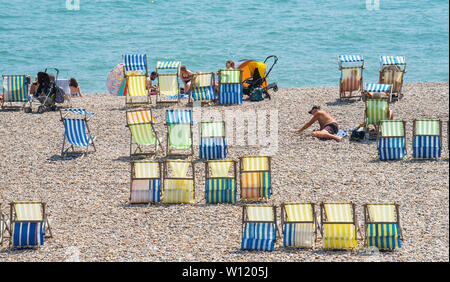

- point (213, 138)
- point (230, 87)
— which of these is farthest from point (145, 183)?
point (230, 87)

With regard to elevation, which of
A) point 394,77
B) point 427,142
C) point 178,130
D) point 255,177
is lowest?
point 255,177

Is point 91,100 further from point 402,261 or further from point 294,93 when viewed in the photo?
point 402,261

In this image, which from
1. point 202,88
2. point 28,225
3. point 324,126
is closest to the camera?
point 28,225

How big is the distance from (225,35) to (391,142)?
2672 centimetres

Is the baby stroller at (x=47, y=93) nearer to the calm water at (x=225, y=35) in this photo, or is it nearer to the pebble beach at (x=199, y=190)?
the pebble beach at (x=199, y=190)

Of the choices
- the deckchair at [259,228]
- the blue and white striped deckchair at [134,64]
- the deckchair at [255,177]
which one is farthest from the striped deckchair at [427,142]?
the blue and white striped deckchair at [134,64]

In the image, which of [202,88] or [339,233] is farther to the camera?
[202,88]

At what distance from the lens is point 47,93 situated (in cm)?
1716

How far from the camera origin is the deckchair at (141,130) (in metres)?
13.5

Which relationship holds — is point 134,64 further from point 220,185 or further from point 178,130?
point 220,185

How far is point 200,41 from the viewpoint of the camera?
37.9 meters

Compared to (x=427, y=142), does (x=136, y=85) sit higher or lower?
higher

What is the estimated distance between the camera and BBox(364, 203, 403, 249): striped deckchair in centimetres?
966
